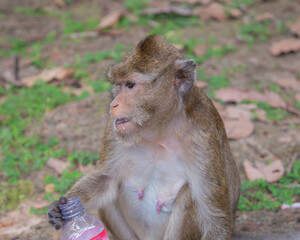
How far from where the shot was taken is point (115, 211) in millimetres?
3350

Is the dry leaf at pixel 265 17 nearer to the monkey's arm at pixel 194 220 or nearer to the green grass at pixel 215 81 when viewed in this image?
the green grass at pixel 215 81

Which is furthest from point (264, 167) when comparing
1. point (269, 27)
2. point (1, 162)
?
point (269, 27)

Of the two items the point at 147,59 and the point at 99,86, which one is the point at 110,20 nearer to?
the point at 99,86

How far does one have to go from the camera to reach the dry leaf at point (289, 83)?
18.2ft

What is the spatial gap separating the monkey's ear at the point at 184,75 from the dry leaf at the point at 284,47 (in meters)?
3.55

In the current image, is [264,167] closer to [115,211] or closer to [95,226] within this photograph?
[115,211]

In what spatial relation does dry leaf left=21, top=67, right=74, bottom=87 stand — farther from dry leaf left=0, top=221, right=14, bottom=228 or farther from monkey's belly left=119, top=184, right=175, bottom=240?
monkey's belly left=119, top=184, right=175, bottom=240

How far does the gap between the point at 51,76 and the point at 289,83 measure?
2.63 m

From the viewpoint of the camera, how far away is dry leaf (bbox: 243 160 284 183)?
13.9ft

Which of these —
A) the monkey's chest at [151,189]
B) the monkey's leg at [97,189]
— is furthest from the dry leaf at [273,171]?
the monkey's leg at [97,189]

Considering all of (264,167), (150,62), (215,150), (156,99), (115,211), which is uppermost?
(150,62)

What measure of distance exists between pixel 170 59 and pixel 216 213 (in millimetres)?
942

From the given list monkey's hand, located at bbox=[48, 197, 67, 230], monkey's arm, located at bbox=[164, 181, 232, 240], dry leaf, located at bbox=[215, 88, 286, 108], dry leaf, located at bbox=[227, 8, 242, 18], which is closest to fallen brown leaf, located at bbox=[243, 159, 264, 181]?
dry leaf, located at bbox=[215, 88, 286, 108]

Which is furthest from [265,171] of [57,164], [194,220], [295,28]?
[295,28]
